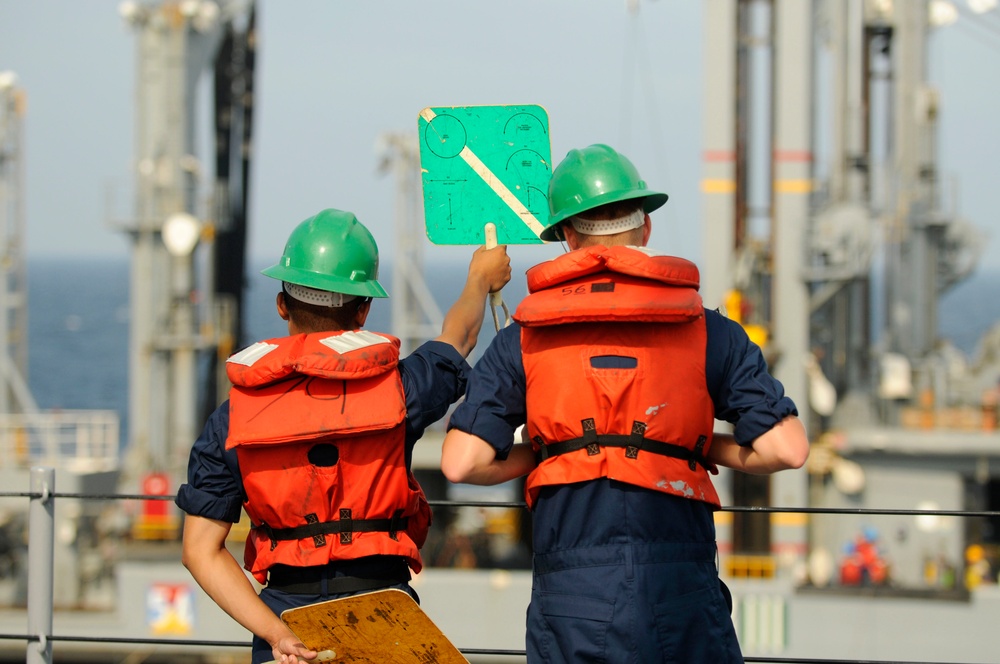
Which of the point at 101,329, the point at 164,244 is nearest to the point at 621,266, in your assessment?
the point at 164,244

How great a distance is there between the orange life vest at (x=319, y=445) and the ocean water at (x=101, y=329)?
2027 cm

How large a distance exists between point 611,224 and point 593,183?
0.09 m

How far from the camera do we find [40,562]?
10.6ft

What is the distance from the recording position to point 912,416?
1467cm

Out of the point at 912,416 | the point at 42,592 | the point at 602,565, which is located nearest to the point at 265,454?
the point at 602,565

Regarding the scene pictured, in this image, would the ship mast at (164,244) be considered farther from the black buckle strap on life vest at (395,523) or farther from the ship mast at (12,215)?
the black buckle strap on life vest at (395,523)

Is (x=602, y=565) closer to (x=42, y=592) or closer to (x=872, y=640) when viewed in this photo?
(x=42, y=592)

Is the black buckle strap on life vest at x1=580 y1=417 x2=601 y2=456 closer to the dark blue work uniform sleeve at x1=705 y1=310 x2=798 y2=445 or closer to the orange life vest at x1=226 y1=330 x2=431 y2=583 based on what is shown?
the dark blue work uniform sleeve at x1=705 y1=310 x2=798 y2=445

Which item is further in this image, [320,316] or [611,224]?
[320,316]

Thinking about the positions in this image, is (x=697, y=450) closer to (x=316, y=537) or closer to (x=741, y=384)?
(x=741, y=384)

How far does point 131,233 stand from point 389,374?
50.0ft

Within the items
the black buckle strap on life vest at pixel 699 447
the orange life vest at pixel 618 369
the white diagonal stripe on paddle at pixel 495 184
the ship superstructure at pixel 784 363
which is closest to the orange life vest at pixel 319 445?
the orange life vest at pixel 618 369

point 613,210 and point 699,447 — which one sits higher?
point 613,210

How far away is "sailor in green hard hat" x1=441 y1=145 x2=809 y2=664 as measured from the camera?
2.29m
